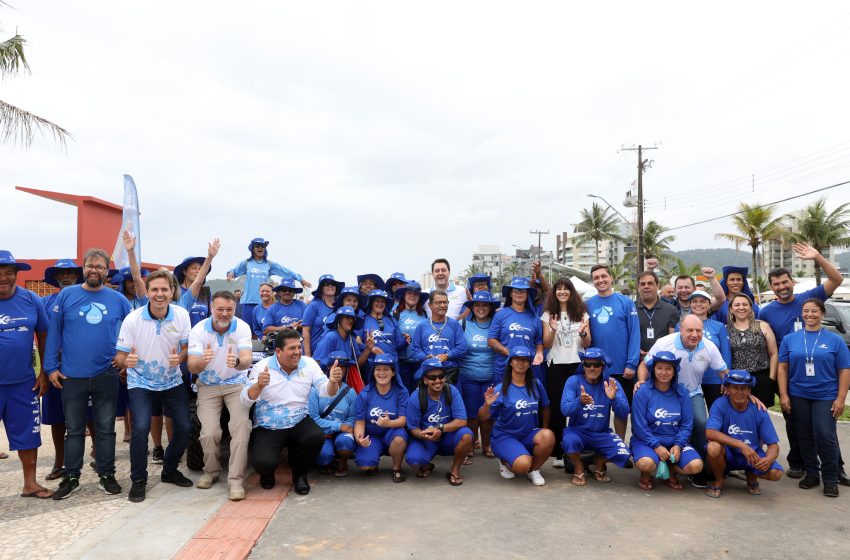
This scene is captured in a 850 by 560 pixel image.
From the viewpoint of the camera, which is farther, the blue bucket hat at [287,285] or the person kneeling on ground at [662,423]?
the blue bucket hat at [287,285]

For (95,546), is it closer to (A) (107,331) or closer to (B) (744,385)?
(A) (107,331)

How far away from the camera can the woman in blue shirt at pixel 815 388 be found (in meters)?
5.62

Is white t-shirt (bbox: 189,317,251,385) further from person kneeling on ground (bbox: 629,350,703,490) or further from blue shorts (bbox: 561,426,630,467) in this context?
person kneeling on ground (bbox: 629,350,703,490)

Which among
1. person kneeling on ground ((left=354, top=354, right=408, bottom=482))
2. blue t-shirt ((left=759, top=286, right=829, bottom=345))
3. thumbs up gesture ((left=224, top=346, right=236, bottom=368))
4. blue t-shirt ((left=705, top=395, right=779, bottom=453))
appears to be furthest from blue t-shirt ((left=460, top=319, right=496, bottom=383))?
blue t-shirt ((left=759, top=286, right=829, bottom=345))

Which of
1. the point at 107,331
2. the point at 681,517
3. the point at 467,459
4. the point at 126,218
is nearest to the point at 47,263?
the point at 126,218

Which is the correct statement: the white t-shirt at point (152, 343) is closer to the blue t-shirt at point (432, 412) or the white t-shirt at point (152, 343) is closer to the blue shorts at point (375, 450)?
the blue shorts at point (375, 450)

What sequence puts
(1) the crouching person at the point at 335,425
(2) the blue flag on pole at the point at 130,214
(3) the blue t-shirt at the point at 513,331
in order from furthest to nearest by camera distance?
(2) the blue flag on pole at the point at 130,214 < (3) the blue t-shirt at the point at 513,331 < (1) the crouching person at the point at 335,425

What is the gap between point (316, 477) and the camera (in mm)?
5988

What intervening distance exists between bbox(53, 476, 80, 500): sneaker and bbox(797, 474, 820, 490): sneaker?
6399 mm

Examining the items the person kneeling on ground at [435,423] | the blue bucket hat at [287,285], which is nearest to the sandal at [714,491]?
the person kneeling on ground at [435,423]

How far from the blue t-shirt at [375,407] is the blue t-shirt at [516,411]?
92cm

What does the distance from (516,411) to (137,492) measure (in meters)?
3.36

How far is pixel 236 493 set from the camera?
5.20 metres

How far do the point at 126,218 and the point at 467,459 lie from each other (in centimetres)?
569
